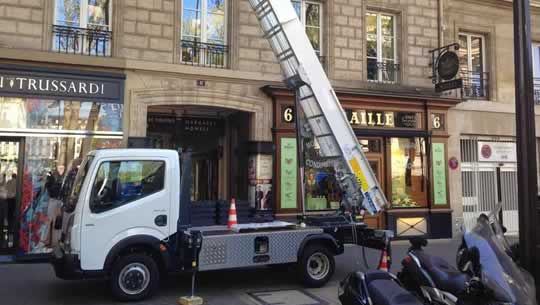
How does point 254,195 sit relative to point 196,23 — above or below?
below

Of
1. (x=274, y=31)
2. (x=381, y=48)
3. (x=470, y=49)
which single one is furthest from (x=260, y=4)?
(x=470, y=49)

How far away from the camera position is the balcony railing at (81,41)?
1079 centimetres

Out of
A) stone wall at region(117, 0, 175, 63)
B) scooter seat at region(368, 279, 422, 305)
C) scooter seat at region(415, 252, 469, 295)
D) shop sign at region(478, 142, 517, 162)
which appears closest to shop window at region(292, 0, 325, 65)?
stone wall at region(117, 0, 175, 63)

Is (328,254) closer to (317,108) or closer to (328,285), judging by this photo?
(328,285)

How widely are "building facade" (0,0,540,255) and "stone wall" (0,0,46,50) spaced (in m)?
0.02

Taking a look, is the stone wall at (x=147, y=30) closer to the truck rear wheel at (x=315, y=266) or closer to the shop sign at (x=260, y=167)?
the shop sign at (x=260, y=167)

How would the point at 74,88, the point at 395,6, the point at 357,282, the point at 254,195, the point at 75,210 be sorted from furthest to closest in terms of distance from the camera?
1. the point at 395,6
2. the point at 254,195
3. the point at 74,88
4. the point at 75,210
5. the point at 357,282

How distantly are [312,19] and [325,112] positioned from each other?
599cm

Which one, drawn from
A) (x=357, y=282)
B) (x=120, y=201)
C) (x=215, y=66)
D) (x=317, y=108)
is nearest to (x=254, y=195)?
(x=215, y=66)

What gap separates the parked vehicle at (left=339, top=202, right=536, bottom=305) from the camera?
3.74 metres

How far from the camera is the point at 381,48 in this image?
14219mm

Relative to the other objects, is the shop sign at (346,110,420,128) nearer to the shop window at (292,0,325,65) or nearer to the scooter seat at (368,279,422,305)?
the shop window at (292,0,325,65)

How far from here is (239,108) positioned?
12070mm

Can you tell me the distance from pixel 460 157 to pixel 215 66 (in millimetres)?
7876
